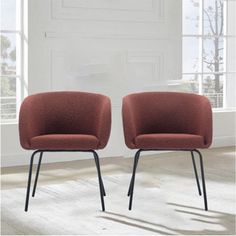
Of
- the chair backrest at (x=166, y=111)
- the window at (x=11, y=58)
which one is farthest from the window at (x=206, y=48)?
the chair backrest at (x=166, y=111)

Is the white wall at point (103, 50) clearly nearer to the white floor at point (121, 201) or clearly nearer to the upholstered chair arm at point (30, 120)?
the white floor at point (121, 201)

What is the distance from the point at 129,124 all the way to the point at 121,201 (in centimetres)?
55

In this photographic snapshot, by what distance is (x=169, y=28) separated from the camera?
611 centimetres

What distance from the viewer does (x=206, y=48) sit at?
6672 millimetres

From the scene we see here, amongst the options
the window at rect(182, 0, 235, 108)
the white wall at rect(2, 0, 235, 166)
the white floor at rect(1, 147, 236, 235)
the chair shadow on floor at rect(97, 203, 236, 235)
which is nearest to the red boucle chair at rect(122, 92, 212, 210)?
the white floor at rect(1, 147, 236, 235)

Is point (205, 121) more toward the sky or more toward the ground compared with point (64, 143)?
more toward the sky

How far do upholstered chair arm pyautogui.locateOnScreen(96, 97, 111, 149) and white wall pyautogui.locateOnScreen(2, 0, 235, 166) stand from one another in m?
1.73

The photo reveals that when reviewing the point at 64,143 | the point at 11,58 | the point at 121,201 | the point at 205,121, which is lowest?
the point at 121,201

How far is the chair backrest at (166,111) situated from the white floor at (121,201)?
1.60ft

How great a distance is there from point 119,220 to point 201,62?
3.52 m

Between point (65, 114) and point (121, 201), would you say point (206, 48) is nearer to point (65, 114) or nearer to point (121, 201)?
point (65, 114)

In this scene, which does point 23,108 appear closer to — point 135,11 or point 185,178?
point 185,178

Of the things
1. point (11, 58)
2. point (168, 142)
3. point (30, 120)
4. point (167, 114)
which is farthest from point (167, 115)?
point (11, 58)

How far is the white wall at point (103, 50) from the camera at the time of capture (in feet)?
17.8
